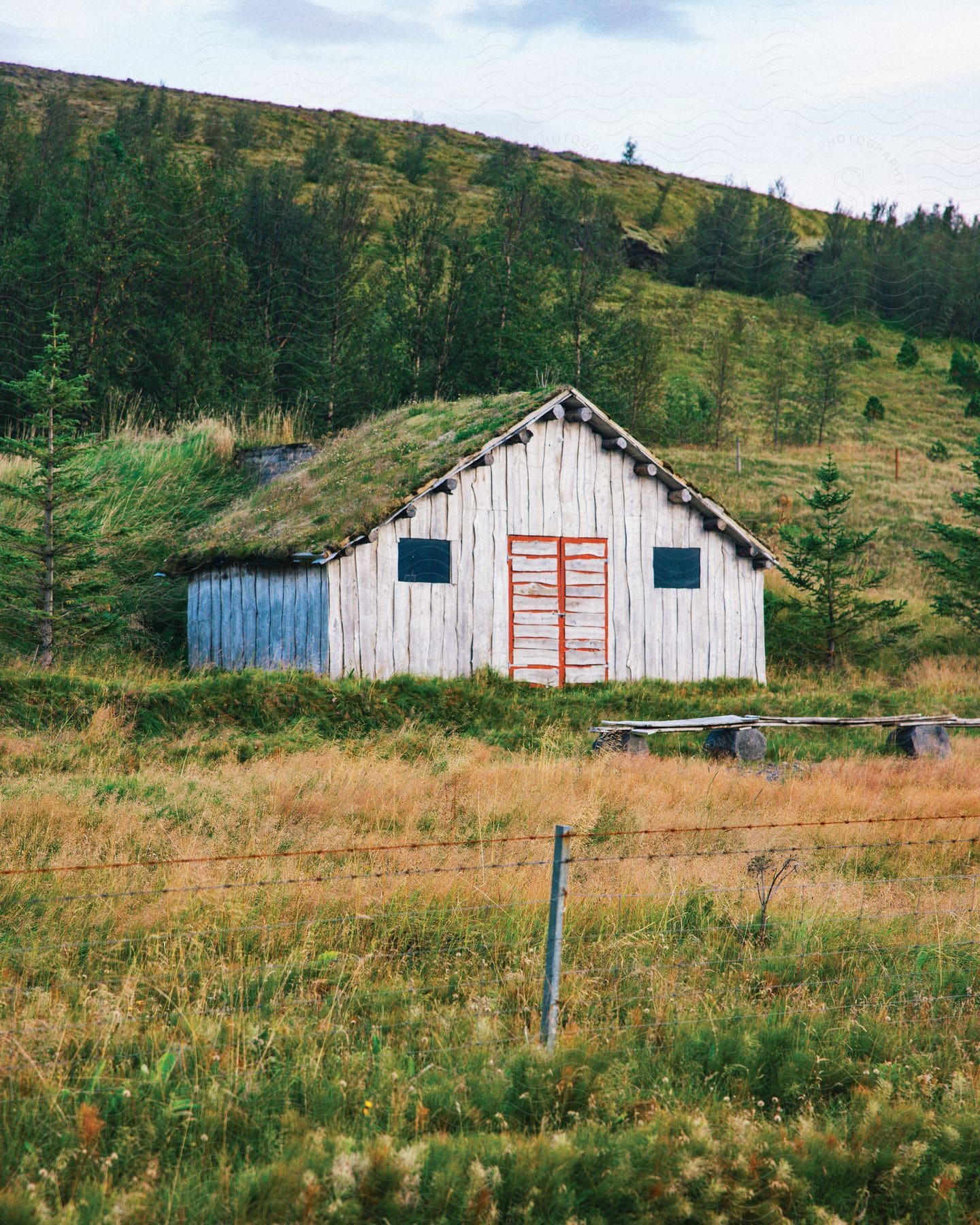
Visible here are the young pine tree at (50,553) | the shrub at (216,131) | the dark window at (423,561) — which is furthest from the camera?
the shrub at (216,131)

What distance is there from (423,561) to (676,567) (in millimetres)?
4961

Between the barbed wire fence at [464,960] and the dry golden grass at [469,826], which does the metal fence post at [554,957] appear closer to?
the barbed wire fence at [464,960]

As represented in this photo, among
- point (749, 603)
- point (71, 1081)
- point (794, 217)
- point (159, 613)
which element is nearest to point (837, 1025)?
point (71, 1081)

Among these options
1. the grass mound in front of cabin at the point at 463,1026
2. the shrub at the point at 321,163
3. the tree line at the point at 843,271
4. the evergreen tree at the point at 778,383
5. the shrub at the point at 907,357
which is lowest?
the grass mound in front of cabin at the point at 463,1026

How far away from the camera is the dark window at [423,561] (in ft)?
60.7

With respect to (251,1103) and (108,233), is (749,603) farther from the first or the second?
(108,233)

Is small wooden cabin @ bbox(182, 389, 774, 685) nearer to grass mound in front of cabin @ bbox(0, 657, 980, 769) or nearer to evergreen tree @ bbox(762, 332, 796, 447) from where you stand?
grass mound in front of cabin @ bbox(0, 657, 980, 769)

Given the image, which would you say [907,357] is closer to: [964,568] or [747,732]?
[964,568]

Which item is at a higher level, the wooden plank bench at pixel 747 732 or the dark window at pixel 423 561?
the dark window at pixel 423 561

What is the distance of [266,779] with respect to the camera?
1062 cm

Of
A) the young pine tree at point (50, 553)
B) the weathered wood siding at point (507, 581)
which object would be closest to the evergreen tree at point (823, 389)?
the weathered wood siding at point (507, 581)

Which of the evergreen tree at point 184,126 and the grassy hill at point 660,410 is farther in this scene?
the evergreen tree at point 184,126

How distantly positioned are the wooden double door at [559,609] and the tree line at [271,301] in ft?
56.8

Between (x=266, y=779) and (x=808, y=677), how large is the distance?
14.1 meters
